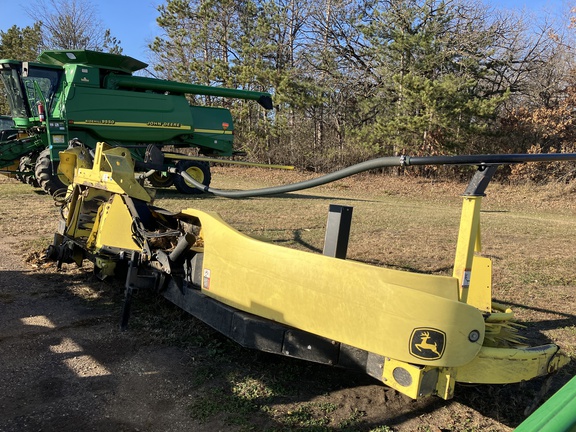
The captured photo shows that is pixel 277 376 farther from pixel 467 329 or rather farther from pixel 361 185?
pixel 361 185

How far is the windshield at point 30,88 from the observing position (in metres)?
10.7

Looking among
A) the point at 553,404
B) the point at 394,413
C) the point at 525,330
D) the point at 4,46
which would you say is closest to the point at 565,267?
the point at 525,330

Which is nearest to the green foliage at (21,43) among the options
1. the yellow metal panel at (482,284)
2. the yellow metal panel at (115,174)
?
the yellow metal panel at (115,174)

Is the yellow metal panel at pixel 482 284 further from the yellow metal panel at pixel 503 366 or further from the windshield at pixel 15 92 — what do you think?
the windshield at pixel 15 92

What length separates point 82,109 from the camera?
10.5 metres

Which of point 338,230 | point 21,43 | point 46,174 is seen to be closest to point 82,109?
point 46,174

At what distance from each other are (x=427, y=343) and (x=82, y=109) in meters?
10.2

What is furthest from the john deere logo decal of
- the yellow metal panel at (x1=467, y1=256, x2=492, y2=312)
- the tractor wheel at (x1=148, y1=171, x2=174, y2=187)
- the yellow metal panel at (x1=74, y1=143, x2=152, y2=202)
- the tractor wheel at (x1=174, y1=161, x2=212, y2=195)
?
the tractor wheel at (x1=148, y1=171, x2=174, y2=187)

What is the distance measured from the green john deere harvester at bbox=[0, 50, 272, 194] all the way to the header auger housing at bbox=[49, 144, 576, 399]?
7512 mm

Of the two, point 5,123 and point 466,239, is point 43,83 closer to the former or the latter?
point 5,123

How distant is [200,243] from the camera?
3.68 m

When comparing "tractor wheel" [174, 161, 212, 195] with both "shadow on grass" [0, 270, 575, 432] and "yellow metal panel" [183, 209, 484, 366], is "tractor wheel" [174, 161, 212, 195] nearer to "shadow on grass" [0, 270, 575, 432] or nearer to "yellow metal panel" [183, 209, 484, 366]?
"shadow on grass" [0, 270, 575, 432]

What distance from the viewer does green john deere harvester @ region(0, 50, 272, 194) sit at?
10.4 meters

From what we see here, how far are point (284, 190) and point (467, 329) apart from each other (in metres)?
1.21
